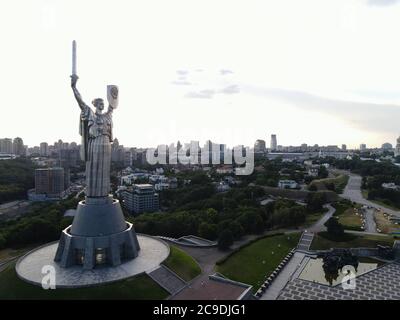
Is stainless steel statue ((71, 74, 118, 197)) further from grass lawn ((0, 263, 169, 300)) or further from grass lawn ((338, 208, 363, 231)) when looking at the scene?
grass lawn ((338, 208, 363, 231))

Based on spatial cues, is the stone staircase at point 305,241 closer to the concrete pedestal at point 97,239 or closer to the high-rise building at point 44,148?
the concrete pedestal at point 97,239

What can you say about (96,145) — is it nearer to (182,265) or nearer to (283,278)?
(182,265)

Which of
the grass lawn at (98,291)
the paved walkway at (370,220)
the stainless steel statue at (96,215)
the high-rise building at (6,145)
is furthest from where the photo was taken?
the high-rise building at (6,145)

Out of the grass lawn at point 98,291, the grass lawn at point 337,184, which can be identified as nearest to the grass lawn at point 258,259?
the grass lawn at point 98,291

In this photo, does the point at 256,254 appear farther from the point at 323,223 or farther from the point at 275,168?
the point at 275,168

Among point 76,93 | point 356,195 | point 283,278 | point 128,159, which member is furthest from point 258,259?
point 128,159

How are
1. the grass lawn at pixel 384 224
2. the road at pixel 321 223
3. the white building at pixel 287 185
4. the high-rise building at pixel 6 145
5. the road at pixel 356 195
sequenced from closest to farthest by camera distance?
the grass lawn at pixel 384 224 < the road at pixel 321 223 < the road at pixel 356 195 < the white building at pixel 287 185 < the high-rise building at pixel 6 145

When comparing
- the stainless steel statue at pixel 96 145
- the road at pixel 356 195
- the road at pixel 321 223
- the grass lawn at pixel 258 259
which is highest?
the stainless steel statue at pixel 96 145

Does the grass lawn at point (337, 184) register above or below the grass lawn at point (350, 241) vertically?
above

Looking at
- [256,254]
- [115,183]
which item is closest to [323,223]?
[256,254]
